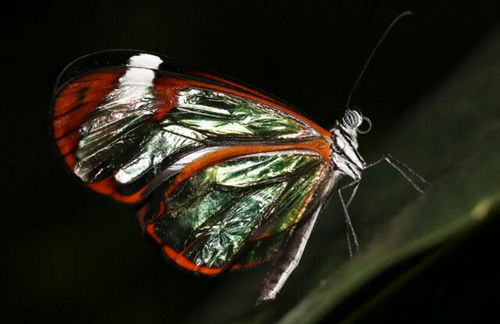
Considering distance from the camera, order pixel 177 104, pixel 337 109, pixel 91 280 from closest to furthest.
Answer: pixel 177 104 → pixel 91 280 → pixel 337 109

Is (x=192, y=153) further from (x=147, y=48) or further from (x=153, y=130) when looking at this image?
(x=147, y=48)

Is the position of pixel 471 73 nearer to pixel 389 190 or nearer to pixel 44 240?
pixel 389 190

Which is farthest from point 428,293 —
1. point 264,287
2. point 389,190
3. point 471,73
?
point 471,73

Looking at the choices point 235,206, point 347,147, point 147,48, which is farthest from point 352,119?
point 147,48

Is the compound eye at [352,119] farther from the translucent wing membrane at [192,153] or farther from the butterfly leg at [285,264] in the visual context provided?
the butterfly leg at [285,264]

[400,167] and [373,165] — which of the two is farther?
[373,165]

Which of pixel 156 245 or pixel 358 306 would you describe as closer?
pixel 358 306

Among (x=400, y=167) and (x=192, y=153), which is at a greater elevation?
(x=400, y=167)
